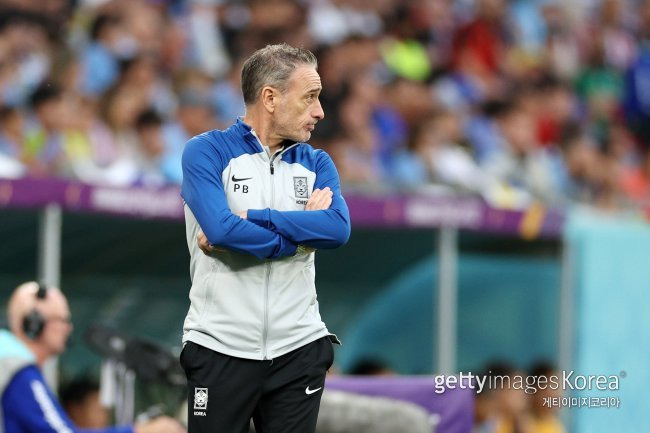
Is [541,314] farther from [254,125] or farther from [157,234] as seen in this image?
[254,125]

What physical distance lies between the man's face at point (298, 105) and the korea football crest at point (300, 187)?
0.45ft

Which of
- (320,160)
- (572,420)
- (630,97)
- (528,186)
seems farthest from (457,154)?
(320,160)

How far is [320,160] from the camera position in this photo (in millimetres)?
4473

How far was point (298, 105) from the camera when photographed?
430cm

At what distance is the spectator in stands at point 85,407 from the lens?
7578 mm

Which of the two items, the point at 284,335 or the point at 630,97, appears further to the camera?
the point at 630,97

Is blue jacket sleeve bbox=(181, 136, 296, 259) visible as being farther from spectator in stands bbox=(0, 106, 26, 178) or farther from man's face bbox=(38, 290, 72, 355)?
spectator in stands bbox=(0, 106, 26, 178)

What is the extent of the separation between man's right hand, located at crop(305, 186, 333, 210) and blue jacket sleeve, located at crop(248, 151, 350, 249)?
22 mm

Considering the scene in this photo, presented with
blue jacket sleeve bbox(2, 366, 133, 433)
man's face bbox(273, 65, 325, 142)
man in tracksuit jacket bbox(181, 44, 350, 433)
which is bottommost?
blue jacket sleeve bbox(2, 366, 133, 433)

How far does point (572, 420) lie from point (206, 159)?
5520 mm

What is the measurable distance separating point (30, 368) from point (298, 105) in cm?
177

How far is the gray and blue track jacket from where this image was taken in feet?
13.7

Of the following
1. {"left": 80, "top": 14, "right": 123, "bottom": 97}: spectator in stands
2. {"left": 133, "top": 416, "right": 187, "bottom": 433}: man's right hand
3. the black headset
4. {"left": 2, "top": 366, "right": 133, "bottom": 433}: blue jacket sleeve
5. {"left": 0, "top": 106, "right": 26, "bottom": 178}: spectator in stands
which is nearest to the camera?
{"left": 2, "top": 366, "right": 133, "bottom": 433}: blue jacket sleeve

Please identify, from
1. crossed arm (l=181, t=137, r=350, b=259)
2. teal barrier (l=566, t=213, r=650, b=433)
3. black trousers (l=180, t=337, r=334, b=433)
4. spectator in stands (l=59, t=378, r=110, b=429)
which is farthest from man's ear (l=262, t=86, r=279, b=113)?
teal barrier (l=566, t=213, r=650, b=433)
